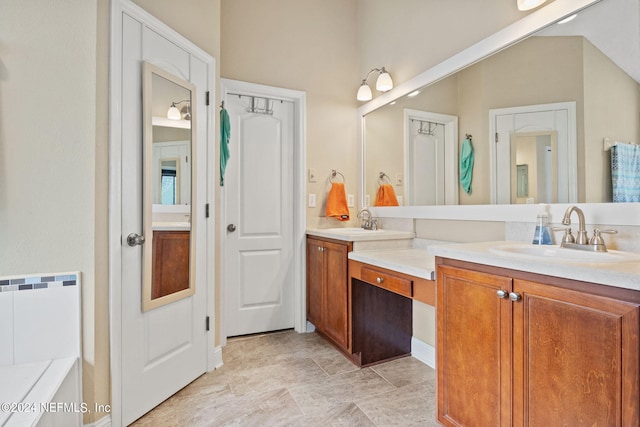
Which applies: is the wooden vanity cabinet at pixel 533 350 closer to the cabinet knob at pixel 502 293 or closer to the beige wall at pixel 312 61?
the cabinet knob at pixel 502 293

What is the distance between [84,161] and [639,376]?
Result: 2.07m

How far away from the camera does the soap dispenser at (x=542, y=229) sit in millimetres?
1535

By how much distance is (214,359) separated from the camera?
219cm

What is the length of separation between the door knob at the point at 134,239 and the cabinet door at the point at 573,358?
1.67m

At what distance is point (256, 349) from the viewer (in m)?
2.51

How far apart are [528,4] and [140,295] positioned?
7.85 ft

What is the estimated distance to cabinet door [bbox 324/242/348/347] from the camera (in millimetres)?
2279

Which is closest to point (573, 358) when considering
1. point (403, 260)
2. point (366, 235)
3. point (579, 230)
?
point (579, 230)

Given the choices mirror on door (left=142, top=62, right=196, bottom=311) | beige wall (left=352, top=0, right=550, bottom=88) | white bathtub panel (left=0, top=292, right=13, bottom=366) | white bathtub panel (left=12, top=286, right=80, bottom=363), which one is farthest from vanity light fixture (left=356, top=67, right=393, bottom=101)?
white bathtub panel (left=0, top=292, right=13, bottom=366)

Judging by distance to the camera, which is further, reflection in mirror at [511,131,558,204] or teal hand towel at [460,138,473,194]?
teal hand towel at [460,138,473,194]

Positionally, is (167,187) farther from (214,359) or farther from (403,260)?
(403,260)

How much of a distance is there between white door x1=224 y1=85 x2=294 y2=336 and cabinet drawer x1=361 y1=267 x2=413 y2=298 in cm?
100

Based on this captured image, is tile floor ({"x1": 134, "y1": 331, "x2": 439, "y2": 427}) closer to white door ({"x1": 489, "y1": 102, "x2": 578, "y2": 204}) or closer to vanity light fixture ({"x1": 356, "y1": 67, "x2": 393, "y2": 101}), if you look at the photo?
white door ({"x1": 489, "y1": 102, "x2": 578, "y2": 204})

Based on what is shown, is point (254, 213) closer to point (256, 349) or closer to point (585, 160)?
point (256, 349)
